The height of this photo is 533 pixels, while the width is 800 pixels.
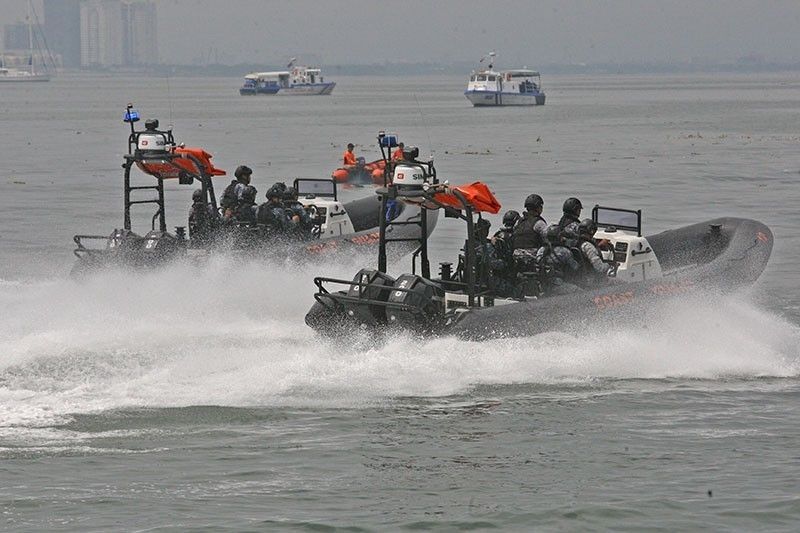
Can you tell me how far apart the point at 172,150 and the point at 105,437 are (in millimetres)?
7231

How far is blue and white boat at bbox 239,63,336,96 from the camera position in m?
140

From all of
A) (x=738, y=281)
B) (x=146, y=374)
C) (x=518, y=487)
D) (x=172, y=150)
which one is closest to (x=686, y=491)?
(x=518, y=487)

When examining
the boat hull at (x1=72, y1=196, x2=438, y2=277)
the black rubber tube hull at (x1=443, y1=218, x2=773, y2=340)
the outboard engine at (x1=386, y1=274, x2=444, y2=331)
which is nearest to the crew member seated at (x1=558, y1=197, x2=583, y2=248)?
the black rubber tube hull at (x1=443, y1=218, x2=773, y2=340)

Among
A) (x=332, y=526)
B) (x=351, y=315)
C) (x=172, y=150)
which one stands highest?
(x=172, y=150)

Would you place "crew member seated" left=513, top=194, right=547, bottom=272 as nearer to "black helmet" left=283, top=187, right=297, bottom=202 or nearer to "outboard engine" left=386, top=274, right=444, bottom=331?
"outboard engine" left=386, top=274, right=444, bottom=331

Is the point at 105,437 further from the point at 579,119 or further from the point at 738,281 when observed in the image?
the point at 579,119

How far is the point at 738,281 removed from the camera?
15.9 meters

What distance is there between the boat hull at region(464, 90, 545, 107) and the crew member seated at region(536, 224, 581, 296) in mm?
86082

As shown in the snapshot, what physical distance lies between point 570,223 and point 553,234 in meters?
0.49

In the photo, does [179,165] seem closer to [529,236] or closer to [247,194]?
[247,194]

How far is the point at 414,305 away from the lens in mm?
13297

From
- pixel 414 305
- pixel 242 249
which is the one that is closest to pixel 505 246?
pixel 414 305

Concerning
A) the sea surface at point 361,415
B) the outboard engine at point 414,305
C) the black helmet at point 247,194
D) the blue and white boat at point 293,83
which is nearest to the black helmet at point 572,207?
the sea surface at point 361,415

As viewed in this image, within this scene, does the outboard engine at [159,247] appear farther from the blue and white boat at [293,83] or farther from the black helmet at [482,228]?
the blue and white boat at [293,83]
